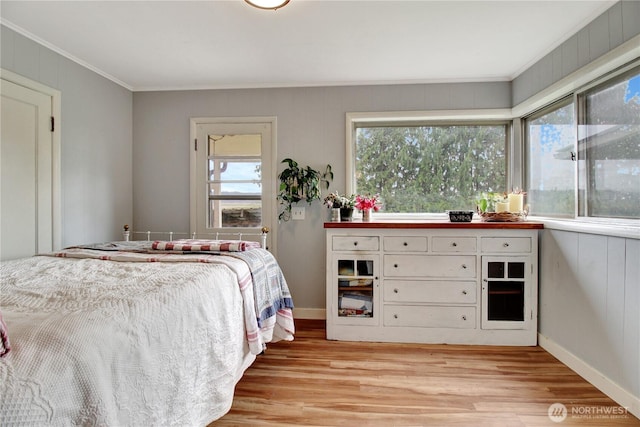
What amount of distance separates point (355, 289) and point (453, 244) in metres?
0.89

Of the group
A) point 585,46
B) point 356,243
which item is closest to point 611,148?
point 585,46

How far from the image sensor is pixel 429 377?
6.82 feet

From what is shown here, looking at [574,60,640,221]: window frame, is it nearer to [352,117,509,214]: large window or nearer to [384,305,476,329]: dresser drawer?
[352,117,509,214]: large window

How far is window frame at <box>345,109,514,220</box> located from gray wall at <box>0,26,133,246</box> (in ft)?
7.43

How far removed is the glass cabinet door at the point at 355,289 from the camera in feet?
8.71

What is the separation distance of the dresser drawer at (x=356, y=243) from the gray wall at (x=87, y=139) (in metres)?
2.19

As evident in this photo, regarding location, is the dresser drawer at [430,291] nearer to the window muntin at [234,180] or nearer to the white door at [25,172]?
the window muntin at [234,180]

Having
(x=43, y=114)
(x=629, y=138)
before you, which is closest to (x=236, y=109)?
(x=43, y=114)

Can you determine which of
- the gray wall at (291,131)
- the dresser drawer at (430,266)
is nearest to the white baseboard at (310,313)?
the gray wall at (291,131)

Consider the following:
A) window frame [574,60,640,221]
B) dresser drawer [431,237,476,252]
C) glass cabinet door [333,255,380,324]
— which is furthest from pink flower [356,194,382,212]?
window frame [574,60,640,221]

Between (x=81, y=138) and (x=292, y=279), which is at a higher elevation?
(x=81, y=138)

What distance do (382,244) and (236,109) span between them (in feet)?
6.58

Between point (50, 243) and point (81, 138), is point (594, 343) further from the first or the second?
point (81, 138)

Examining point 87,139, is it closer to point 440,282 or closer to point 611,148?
point 440,282
